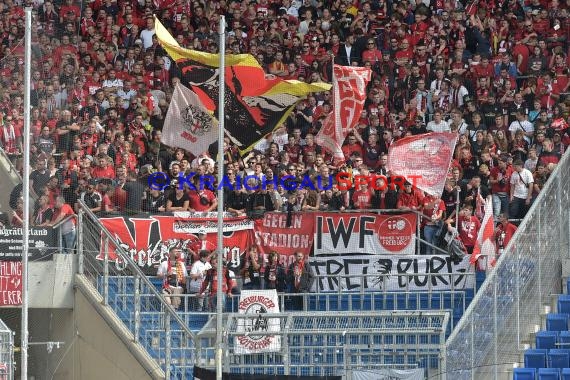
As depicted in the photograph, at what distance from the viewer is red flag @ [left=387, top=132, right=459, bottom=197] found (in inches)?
1132

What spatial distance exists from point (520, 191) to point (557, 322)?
3180 mm

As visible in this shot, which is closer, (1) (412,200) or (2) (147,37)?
(1) (412,200)

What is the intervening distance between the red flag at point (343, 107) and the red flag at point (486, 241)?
3.36 metres

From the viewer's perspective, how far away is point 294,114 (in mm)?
32594

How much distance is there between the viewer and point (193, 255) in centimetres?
2880

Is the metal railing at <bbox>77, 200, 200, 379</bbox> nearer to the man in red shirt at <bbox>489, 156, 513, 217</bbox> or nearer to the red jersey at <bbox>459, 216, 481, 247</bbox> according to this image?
the red jersey at <bbox>459, 216, 481, 247</bbox>

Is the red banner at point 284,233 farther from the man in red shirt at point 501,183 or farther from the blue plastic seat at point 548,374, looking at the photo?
the blue plastic seat at point 548,374

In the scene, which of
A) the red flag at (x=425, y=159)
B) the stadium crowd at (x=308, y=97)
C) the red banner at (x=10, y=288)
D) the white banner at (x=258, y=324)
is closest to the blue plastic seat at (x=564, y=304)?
the stadium crowd at (x=308, y=97)

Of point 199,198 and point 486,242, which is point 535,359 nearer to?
point 486,242

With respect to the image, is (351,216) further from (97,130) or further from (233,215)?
(97,130)

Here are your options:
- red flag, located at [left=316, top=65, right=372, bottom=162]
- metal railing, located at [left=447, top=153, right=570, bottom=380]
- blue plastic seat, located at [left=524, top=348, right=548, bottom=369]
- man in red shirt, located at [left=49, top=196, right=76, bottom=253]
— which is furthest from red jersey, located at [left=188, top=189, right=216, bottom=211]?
blue plastic seat, located at [left=524, top=348, right=548, bottom=369]

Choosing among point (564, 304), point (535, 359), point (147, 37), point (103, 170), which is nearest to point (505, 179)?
point (564, 304)

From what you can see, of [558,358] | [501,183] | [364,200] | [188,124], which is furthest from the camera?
[364,200]

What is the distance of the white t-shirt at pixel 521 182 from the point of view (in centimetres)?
2898
